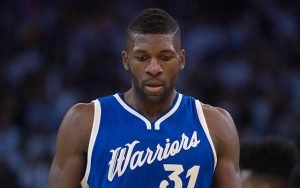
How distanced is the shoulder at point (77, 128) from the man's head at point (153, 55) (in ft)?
1.05

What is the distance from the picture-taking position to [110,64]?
40.9 ft

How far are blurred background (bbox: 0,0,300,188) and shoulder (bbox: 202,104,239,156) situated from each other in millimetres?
5038

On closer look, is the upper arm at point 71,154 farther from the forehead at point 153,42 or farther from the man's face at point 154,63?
the forehead at point 153,42

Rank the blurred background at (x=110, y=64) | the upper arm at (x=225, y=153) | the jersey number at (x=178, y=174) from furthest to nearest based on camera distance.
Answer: the blurred background at (x=110, y=64) → the upper arm at (x=225, y=153) → the jersey number at (x=178, y=174)

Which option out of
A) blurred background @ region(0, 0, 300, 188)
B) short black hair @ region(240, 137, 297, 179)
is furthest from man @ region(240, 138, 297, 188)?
blurred background @ region(0, 0, 300, 188)

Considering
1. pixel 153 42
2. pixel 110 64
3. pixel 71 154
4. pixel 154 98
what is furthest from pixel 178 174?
pixel 110 64

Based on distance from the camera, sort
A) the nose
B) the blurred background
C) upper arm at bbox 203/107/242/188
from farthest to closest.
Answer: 1. the blurred background
2. upper arm at bbox 203/107/242/188
3. the nose

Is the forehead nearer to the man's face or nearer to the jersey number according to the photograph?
the man's face

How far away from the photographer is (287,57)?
12.2 meters

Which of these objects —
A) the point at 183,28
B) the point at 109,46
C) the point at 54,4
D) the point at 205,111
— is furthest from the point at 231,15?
the point at 205,111

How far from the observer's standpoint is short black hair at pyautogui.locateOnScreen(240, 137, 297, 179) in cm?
642

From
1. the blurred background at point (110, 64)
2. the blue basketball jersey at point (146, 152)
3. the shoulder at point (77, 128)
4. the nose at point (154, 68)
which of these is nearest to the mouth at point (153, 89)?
the nose at point (154, 68)

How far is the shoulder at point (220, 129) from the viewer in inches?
214

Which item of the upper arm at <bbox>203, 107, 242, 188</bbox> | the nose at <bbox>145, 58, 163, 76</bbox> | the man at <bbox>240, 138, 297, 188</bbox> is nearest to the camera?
the nose at <bbox>145, 58, 163, 76</bbox>
